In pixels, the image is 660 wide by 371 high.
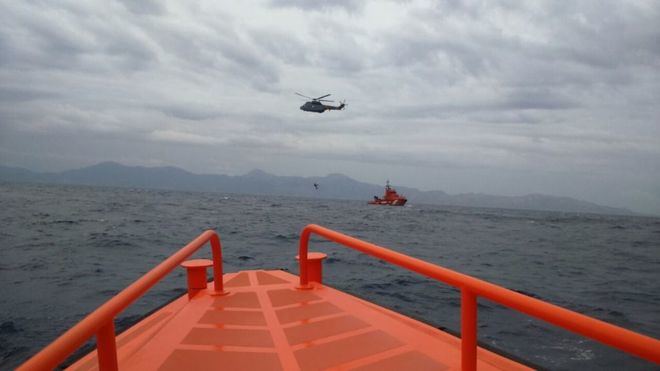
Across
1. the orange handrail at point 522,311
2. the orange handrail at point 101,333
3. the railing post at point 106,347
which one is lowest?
the railing post at point 106,347

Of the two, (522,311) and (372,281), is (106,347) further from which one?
(372,281)

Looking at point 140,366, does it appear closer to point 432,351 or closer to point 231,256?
point 432,351

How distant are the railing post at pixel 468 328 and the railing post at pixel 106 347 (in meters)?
1.95

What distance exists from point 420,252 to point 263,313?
1566cm

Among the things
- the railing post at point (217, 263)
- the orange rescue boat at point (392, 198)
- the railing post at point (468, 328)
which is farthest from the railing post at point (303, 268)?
the orange rescue boat at point (392, 198)

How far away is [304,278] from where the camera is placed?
5.57m

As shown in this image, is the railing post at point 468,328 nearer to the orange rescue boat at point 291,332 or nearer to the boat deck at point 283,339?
the orange rescue boat at point 291,332

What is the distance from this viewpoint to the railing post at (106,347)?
217 cm

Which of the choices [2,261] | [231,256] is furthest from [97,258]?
[231,256]

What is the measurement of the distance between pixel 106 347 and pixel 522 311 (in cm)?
215

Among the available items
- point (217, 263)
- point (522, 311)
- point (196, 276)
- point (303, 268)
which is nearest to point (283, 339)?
point (217, 263)

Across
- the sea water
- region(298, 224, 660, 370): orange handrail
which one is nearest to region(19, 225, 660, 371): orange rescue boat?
region(298, 224, 660, 370): orange handrail

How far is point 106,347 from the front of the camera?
2.21 m

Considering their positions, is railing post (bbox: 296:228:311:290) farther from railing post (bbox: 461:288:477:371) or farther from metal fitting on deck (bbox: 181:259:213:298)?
railing post (bbox: 461:288:477:371)
